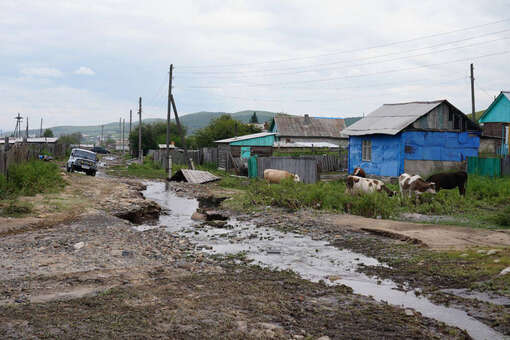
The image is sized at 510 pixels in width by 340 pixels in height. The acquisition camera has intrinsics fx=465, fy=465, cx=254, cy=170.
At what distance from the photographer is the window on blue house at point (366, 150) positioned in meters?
25.0

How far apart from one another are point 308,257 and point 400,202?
7790 millimetres

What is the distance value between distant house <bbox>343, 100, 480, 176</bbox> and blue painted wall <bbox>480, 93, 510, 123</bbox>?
21.7 feet

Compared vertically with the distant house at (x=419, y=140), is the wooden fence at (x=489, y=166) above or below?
below

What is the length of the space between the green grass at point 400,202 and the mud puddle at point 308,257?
304cm

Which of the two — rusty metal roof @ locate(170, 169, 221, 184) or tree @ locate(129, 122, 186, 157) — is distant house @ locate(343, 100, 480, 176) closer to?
rusty metal roof @ locate(170, 169, 221, 184)

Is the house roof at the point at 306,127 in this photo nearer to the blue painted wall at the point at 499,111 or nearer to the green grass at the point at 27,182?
the blue painted wall at the point at 499,111

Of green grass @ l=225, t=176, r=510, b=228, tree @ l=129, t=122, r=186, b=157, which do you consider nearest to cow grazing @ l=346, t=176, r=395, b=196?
green grass @ l=225, t=176, r=510, b=228

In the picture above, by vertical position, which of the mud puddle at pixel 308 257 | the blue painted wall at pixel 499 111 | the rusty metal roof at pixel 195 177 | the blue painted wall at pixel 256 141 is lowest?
the mud puddle at pixel 308 257

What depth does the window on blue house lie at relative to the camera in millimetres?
25031

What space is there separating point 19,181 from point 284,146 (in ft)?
90.4

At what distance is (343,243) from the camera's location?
10375 millimetres

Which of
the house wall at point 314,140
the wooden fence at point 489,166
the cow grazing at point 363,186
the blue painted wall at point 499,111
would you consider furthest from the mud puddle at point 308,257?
the house wall at point 314,140

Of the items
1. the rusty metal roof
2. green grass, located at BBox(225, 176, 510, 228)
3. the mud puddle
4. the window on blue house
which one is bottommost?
the mud puddle

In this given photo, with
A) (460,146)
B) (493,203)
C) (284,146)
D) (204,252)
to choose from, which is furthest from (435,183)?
(284,146)
